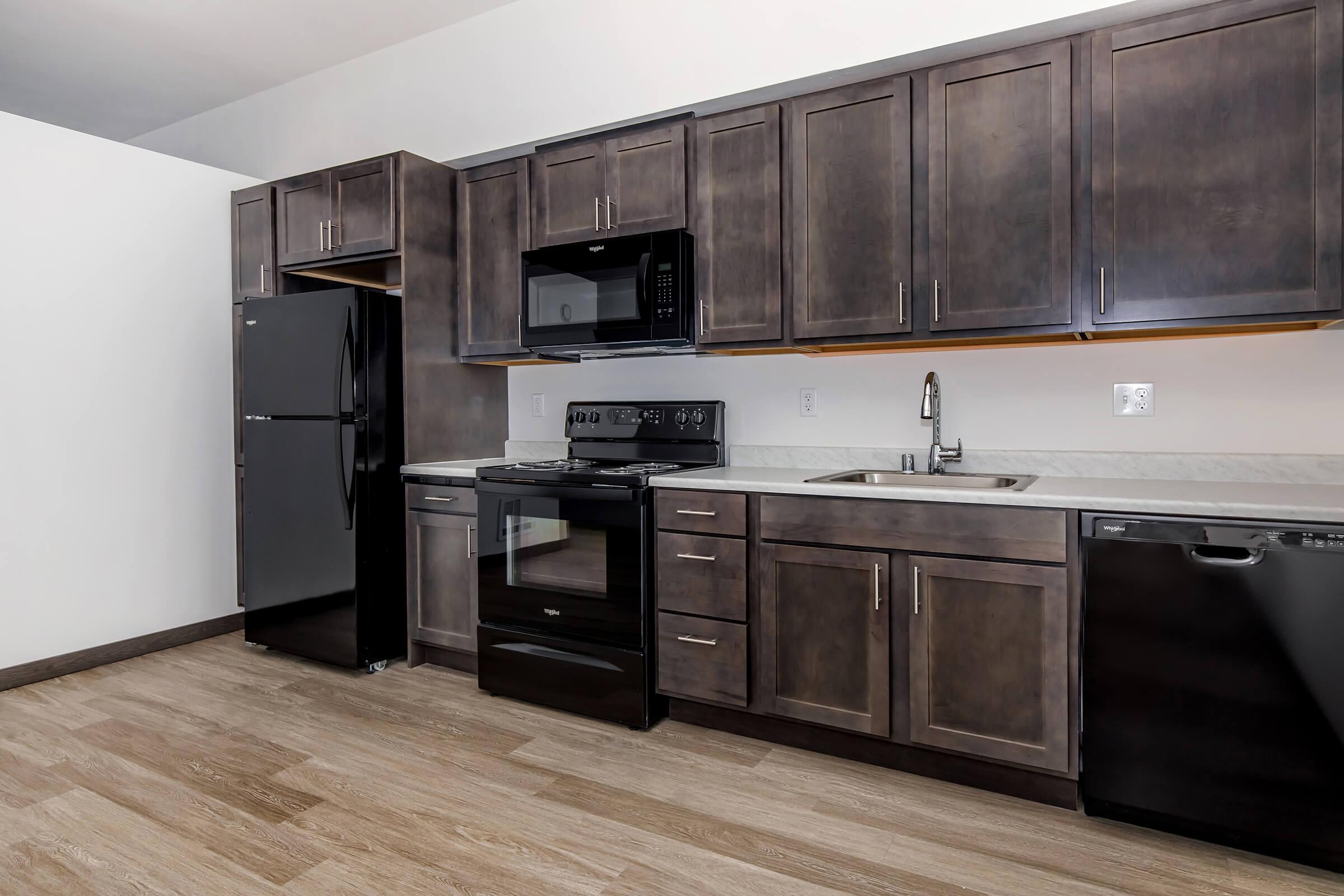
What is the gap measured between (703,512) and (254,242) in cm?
291

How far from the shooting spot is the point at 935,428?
2615 millimetres

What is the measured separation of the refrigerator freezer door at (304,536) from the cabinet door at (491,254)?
0.71 meters

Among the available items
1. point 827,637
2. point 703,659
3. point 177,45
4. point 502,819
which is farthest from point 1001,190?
point 177,45

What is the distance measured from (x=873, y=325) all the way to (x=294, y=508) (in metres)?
2.63

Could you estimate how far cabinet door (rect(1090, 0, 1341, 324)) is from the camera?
1899 millimetres

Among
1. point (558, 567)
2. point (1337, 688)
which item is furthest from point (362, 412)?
point (1337, 688)

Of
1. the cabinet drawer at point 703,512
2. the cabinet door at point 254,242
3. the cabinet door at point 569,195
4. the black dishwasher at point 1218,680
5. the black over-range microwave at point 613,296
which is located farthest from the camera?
the cabinet door at point 254,242

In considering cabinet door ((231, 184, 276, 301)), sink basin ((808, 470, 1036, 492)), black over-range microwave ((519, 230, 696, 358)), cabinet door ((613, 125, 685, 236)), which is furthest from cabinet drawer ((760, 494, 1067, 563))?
cabinet door ((231, 184, 276, 301))

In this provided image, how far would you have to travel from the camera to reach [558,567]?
2.78 metres

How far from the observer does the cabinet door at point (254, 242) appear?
3.73 metres

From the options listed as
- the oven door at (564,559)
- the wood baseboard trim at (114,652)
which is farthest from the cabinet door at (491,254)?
the wood baseboard trim at (114,652)

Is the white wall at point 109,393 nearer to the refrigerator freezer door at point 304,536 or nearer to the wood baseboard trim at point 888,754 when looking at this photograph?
the refrigerator freezer door at point 304,536

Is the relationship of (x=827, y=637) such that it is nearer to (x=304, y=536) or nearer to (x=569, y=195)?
(x=569, y=195)

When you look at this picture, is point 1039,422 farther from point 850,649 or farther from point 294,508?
point 294,508
